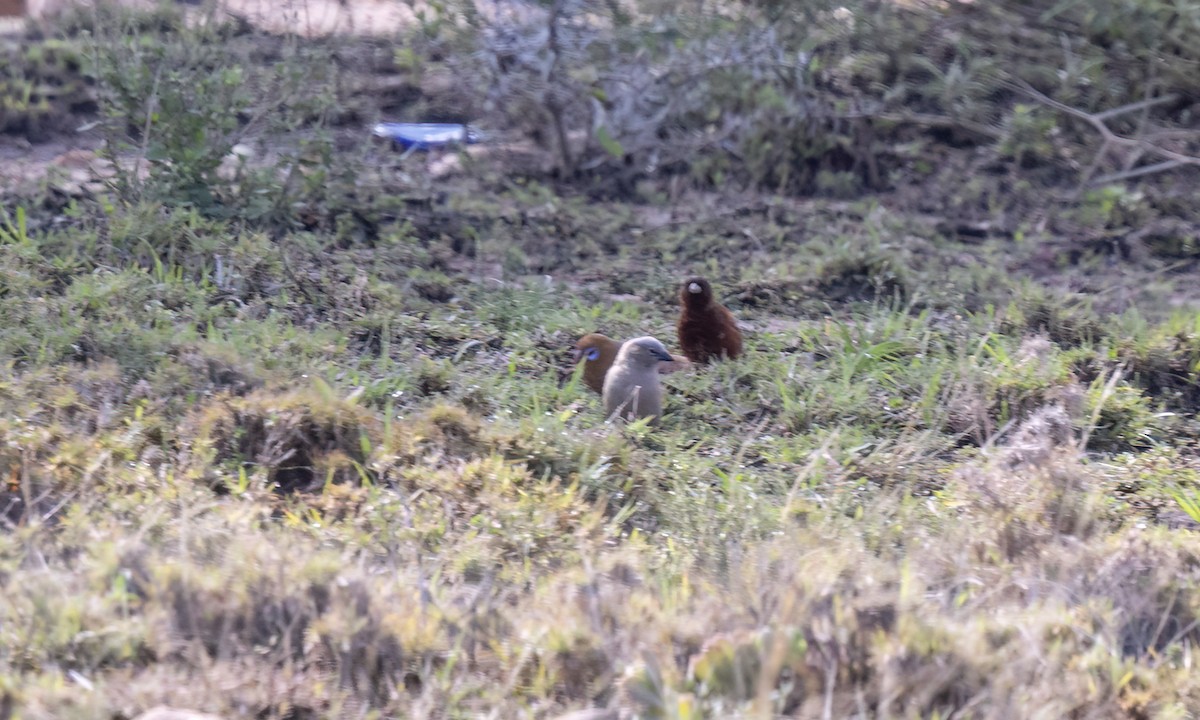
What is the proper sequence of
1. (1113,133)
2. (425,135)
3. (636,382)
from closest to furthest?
(636,382), (425,135), (1113,133)

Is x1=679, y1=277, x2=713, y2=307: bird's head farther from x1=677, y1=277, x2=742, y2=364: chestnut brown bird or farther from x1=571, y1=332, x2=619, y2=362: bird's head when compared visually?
x1=571, y1=332, x2=619, y2=362: bird's head

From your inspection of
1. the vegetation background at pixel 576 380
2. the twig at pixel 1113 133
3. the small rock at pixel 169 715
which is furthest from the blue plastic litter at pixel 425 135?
the small rock at pixel 169 715

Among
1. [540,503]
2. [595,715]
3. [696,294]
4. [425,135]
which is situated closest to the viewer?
[595,715]

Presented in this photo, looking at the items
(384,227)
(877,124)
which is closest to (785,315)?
(384,227)

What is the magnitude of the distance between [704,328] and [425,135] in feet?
11.0

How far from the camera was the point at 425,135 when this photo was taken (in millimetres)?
7805

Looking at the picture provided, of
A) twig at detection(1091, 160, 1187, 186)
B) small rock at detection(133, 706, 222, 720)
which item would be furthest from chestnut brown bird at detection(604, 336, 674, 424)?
twig at detection(1091, 160, 1187, 186)

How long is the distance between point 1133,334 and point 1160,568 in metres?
2.25

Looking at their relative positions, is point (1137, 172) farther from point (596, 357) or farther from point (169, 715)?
point (169, 715)

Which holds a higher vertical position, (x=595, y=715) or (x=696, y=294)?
(x=696, y=294)

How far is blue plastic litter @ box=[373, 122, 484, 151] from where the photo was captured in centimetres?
776

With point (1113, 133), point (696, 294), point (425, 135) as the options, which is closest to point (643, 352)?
point (696, 294)

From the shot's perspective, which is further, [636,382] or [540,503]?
[636,382]

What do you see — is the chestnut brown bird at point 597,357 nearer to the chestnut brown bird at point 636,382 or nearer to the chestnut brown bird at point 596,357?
the chestnut brown bird at point 596,357
